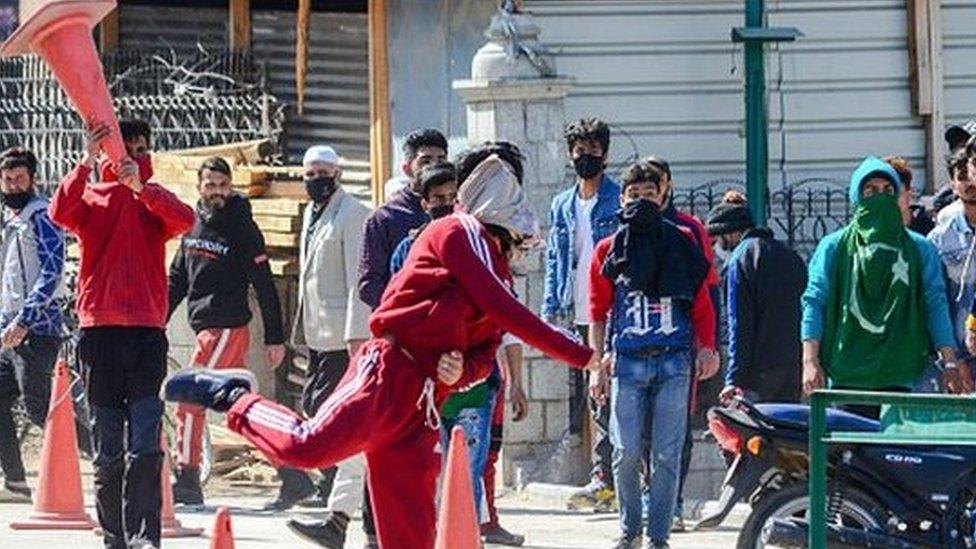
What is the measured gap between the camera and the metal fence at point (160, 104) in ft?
63.6

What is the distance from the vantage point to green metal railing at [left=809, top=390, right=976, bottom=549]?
9242 millimetres

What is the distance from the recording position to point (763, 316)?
48.1 feet

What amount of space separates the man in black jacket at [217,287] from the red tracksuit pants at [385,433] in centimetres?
524

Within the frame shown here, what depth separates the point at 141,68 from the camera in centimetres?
1992

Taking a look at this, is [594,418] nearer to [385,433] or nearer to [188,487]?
[188,487]

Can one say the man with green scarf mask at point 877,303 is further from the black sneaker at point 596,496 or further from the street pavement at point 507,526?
the black sneaker at point 596,496

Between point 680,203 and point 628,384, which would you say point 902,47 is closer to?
A: point 680,203

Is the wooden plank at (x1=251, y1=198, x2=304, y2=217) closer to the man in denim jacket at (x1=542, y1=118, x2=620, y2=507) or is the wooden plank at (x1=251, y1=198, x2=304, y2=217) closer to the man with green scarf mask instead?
the man in denim jacket at (x1=542, y1=118, x2=620, y2=507)

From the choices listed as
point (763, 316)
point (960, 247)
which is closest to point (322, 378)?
point (763, 316)

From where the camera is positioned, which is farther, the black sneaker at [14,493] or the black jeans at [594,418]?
the black sneaker at [14,493]

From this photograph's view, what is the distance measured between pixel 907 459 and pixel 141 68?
9688mm

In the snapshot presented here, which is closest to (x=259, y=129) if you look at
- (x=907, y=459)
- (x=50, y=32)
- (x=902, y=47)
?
(x=902, y=47)

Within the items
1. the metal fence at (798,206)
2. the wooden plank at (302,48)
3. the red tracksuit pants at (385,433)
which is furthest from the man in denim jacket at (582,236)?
the red tracksuit pants at (385,433)

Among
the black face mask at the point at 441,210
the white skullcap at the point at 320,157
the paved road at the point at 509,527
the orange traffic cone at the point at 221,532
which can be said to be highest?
the white skullcap at the point at 320,157
